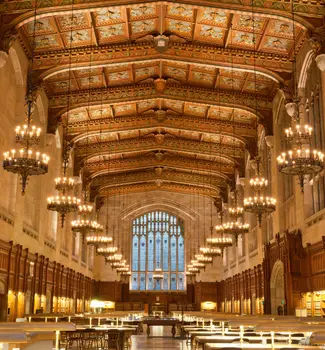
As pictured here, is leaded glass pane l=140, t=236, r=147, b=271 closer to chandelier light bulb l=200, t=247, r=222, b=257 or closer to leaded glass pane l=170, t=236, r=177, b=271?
leaded glass pane l=170, t=236, r=177, b=271

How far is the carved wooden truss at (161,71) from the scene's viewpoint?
685 inches

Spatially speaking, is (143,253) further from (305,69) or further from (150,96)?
(305,69)

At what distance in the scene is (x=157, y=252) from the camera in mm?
44406

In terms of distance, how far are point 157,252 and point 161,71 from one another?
79.4ft

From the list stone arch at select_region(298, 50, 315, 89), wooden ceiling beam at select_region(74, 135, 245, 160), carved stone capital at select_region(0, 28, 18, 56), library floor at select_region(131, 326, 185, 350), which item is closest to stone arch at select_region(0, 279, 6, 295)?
library floor at select_region(131, 326, 185, 350)

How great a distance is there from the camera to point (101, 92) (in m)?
23.7

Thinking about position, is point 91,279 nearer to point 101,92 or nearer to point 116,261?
point 116,261

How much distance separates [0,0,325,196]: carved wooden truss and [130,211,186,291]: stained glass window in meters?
10.5

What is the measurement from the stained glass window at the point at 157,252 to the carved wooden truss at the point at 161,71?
10467 mm

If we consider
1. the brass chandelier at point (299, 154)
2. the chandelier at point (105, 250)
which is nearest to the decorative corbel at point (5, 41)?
the brass chandelier at point (299, 154)

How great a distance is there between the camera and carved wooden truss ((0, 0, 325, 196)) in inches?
685

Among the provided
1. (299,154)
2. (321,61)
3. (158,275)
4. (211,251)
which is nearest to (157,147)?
(211,251)

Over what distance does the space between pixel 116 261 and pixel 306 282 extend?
1711cm

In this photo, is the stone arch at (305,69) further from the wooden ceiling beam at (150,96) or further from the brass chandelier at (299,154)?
the brass chandelier at (299,154)
